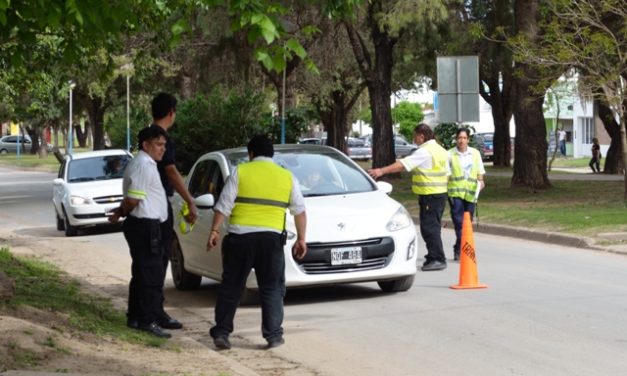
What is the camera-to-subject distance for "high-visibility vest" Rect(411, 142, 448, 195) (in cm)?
1516

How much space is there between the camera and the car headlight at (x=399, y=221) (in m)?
12.8

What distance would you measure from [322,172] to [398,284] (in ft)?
5.01

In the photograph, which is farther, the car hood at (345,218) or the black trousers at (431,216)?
the black trousers at (431,216)

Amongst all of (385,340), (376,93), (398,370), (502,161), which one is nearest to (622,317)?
(385,340)

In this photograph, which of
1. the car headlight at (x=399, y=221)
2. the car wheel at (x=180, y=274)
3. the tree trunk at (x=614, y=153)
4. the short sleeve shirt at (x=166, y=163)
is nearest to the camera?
the short sleeve shirt at (x=166, y=163)

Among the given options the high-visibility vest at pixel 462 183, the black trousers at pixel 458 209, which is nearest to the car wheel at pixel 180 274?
the black trousers at pixel 458 209

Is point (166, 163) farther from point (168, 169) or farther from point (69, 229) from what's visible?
point (69, 229)

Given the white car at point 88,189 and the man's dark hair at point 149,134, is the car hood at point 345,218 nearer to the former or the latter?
the man's dark hair at point 149,134

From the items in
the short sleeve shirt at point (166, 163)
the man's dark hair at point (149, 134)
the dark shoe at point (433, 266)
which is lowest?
the dark shoe at point (433, 266)

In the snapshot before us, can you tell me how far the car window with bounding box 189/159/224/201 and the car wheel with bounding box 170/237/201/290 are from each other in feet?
2.26

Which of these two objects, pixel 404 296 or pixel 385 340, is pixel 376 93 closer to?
pixel 404 296

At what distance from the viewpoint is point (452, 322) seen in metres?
11.2

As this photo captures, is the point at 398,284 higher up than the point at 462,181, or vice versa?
the point at 462,181

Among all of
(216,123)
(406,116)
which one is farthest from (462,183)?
(406,116)
